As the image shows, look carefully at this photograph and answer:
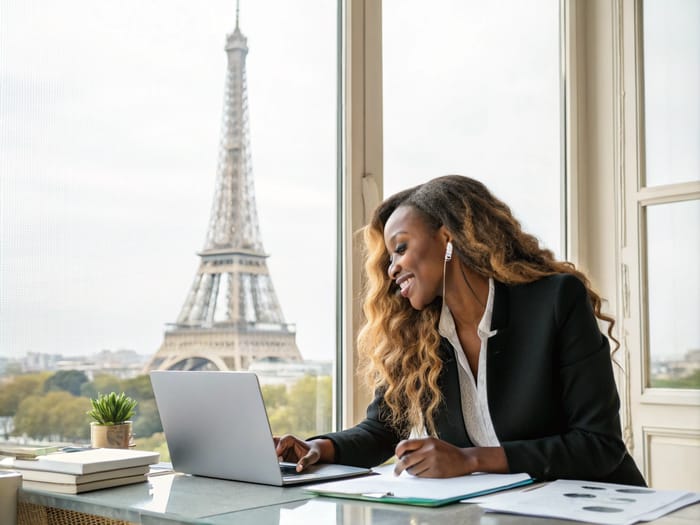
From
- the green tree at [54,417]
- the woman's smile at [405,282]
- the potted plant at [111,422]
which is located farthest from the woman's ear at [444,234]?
the green tree at [54,417]

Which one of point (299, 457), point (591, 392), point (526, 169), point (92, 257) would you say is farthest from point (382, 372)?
point (526, 169)

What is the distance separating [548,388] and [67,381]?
41.6 inches

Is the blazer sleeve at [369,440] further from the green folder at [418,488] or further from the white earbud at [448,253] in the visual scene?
the white earbud at [448,253]

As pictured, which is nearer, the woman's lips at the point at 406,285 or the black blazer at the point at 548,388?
the black blazer at the point at 548,388

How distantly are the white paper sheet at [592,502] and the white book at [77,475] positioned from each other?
2.20 feet

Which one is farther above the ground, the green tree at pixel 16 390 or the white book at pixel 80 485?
the green tree at pixel 16 390

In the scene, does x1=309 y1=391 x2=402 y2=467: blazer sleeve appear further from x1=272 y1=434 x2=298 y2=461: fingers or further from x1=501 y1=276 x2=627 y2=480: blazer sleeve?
x1=501 y1=276 x2=627 y2=480: blazer sleeve

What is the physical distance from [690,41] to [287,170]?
170cm

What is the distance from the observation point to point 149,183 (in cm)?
214

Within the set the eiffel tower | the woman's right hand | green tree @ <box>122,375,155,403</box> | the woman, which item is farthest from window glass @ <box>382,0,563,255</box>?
the woman's right hand

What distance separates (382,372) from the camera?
2.09 m

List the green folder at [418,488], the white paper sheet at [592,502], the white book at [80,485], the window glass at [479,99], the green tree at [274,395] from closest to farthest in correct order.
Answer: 1. the white paper sheet at [592,502]
2. the green folder at [418,488]
3. the white book at [80,485]
4. the green tree at [274,395]
5. the window glass at [479,99]

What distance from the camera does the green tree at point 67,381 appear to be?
1938mm

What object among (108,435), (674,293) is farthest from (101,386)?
(674,293)
